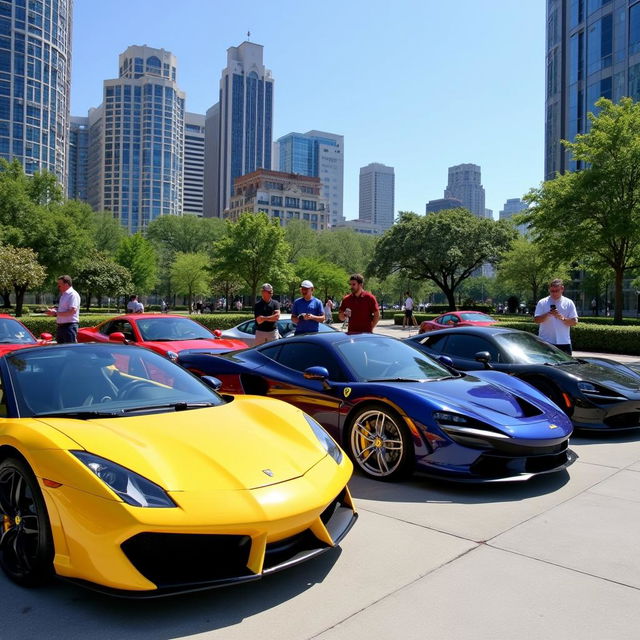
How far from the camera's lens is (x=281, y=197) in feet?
511

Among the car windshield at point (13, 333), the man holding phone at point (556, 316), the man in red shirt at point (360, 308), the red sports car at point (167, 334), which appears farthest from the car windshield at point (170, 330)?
the man holding phone at point (556, 316)

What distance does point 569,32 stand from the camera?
2184 inches

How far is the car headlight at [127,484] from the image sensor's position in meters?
2.57

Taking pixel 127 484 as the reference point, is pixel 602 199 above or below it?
above

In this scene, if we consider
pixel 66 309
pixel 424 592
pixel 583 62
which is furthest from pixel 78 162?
pixel 424 592

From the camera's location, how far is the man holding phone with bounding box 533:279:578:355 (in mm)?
8461

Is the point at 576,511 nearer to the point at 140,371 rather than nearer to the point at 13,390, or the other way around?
the point at 140,371

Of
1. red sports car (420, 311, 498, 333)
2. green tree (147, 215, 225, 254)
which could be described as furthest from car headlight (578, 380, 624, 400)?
green tree (147, 215, 225, 254)

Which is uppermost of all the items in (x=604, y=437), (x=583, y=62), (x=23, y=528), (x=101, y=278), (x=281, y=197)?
(x=281, y=197)

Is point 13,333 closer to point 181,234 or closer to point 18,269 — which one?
point 18,269

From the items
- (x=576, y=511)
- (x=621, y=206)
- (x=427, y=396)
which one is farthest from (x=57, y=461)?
(x=621, y=206)

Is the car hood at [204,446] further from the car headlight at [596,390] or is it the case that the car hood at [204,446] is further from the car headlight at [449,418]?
the car headlight at [596,390]

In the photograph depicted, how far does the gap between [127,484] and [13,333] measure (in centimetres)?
710

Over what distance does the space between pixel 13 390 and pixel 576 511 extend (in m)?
3.83
